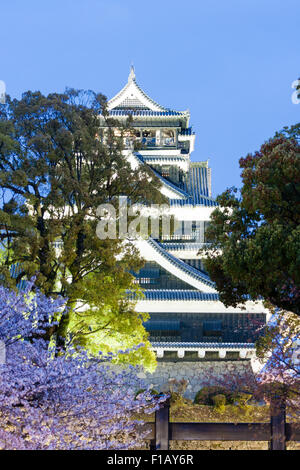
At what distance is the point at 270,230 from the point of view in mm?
10750

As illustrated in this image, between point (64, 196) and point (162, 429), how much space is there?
659 centimetres

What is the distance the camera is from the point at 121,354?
16188mm

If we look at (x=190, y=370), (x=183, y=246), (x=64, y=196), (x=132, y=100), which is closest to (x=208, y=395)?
(x=190, y=370)

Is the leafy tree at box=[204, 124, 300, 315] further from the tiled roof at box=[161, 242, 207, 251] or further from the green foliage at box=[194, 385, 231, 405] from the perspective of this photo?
the tiled roof at box=[161, 242, 207, 251]

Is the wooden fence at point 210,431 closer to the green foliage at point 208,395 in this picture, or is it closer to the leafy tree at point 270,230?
the leafy tree at point 270,230

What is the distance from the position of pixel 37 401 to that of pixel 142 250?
13.4 meters

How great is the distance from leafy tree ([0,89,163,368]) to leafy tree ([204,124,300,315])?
414cm

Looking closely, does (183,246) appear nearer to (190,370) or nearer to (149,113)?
(190,370)

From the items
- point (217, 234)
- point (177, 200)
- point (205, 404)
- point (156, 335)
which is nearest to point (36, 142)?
point (217, 234)

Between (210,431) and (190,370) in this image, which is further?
(190,370)

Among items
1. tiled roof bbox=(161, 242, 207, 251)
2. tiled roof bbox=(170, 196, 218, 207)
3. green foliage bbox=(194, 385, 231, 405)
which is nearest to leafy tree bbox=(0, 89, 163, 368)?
green foliage bbox=(194, 385, 231, 405)

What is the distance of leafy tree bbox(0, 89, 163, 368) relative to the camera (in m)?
14.4

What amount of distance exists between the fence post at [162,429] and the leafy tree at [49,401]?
0.39m

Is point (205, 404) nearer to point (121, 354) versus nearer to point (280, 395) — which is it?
point (121, 354)
